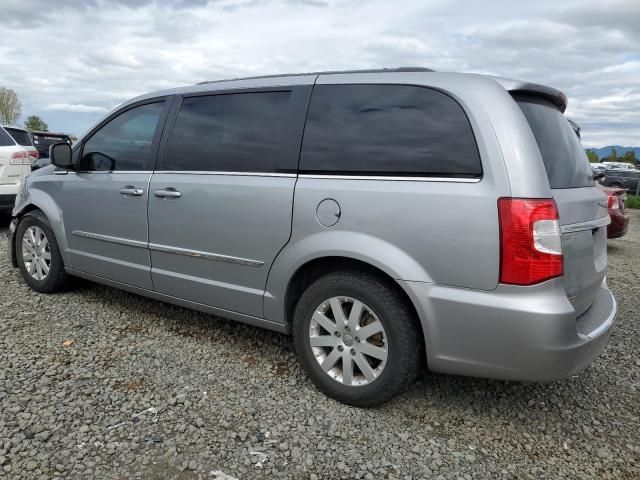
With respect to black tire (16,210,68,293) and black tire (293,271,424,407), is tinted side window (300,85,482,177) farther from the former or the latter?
black tire (16,210,68,293)

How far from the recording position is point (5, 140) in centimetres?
774

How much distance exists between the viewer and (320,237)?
9.17 ft

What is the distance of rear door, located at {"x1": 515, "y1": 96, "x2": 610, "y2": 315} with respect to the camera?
8.12 ft

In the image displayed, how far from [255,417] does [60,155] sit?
9.12 feet

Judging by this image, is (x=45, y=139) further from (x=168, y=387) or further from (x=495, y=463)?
(x=495, y=463)

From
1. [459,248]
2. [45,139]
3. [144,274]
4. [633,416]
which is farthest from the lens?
[45,139]

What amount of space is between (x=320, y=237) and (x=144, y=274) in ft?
5.32

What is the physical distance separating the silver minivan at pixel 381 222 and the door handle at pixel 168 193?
2 cm

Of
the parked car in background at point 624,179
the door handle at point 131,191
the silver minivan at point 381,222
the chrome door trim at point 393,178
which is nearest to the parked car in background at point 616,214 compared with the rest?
the silver minivan at point 381,222

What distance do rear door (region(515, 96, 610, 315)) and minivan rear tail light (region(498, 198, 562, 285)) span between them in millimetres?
135

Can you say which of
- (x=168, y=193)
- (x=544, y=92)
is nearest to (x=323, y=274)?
(x=168, y=193)

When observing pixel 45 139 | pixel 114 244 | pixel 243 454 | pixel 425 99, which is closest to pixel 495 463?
pixel 243 454

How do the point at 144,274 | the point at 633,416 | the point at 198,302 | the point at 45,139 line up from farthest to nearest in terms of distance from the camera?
the point at 45,139
the point at 144,274
the point at 198,302
the point at 633,416

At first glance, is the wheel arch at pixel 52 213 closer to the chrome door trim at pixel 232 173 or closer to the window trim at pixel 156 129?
the window trim at pixel 156 129
